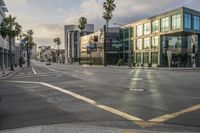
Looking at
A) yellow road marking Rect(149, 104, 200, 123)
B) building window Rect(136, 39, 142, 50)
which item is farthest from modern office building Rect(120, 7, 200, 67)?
yellow road marking Rect(149, 104, 200, 123)

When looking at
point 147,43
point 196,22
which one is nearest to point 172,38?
point 196,22

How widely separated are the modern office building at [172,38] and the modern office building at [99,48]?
1521 cm

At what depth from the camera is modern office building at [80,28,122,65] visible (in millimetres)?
107963

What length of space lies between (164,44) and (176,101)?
220 feet

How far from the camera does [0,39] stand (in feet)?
207

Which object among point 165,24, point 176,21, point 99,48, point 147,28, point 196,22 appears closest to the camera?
point 176,21

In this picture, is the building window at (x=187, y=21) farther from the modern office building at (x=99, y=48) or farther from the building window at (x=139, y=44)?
the modern office building at (x=99, y=48)

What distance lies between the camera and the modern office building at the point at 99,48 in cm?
10796

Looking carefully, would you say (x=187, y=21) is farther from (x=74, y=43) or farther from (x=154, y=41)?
(x=74, y=43)

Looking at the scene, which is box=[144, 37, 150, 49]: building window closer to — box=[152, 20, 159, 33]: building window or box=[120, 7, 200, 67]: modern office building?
box=[120, 7, 200, 67]: modern office building

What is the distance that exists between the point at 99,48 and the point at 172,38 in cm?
4465

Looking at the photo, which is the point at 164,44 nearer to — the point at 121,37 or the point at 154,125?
the point at 121,37

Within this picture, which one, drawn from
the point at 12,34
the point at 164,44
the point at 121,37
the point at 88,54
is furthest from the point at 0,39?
the point at 88,54

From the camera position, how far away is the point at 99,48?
396 ft
